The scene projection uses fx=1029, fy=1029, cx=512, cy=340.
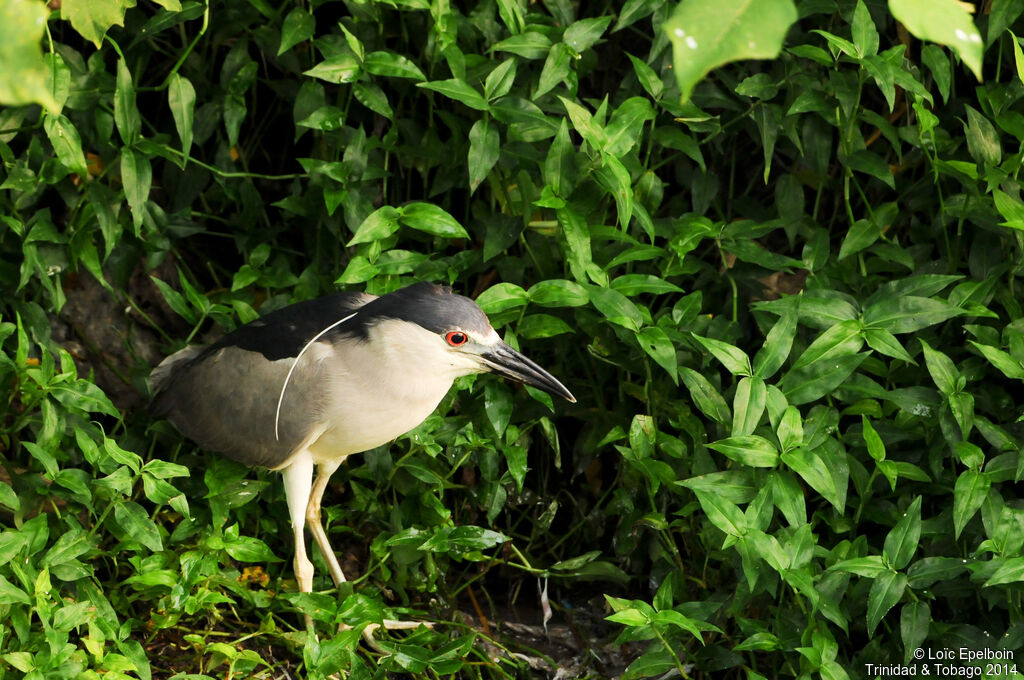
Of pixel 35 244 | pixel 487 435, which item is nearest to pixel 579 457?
pixel 487 435

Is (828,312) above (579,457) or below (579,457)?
above

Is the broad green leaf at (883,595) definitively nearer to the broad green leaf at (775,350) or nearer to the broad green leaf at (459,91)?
the broad green leaf at (775,350)

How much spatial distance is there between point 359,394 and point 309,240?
933mm

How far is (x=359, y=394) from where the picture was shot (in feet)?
8.71

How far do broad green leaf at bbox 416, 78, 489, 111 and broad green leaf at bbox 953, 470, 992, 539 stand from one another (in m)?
1.58

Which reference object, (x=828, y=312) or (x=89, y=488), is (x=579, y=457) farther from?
(x=89, y=488)

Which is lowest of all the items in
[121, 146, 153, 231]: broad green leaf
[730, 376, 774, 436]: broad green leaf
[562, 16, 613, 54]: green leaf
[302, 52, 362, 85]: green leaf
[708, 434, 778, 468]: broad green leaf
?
[708, 434, 778, 468]: broad green leaf

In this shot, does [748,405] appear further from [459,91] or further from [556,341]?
[459,91]

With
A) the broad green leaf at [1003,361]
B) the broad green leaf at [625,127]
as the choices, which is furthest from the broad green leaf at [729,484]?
the broad green leaf at [625,127]

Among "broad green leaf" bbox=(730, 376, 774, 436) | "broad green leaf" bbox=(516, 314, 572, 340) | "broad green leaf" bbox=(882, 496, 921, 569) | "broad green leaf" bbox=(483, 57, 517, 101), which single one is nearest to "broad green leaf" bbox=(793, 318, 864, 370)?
"broad green leaf" bbox=(730, 376, 774, 436)

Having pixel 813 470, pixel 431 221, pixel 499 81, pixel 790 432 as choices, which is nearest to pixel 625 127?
pixel 499 81

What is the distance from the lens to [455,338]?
2.62 m

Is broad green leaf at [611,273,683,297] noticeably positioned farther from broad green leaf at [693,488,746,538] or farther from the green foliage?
broad green leaf at [693,488,746,538]

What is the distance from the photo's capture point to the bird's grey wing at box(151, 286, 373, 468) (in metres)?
2.73
